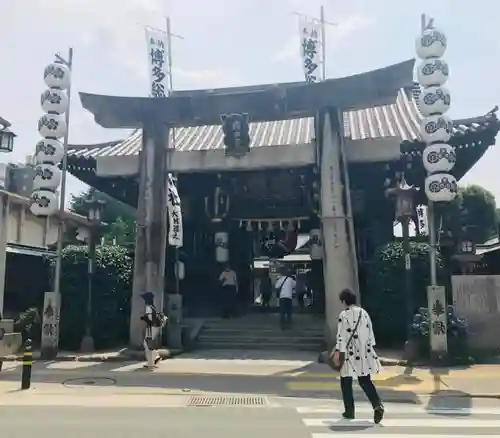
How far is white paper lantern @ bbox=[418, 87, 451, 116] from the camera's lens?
13430mm

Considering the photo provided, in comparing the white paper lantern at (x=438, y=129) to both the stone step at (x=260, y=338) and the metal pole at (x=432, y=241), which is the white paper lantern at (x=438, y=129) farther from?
the stone step at (x=260, y=338)

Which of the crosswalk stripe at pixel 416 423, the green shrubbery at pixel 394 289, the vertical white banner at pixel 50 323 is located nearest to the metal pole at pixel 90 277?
the vertical white banner at pixel 50 323

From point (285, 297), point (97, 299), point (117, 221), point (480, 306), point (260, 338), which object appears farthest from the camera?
point (117, 221)

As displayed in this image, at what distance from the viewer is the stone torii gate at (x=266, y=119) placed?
14.4 metres

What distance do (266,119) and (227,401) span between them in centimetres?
859

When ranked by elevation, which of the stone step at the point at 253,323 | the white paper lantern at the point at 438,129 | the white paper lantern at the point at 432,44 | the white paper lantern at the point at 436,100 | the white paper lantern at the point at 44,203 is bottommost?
the stone step at the point at 253,323

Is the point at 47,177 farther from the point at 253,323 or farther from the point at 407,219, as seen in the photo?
the point at 407,219

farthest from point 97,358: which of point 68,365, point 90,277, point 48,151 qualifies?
point 48,151

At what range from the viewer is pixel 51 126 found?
15.1 meters

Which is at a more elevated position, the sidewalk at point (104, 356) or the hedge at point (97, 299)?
the hedge at point (97, 299)

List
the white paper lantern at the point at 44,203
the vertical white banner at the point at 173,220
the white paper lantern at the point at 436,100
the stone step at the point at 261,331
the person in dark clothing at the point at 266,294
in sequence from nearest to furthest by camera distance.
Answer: the white paper lantern at the point at 436,100
the white paper lantern at the point at 44,203
the vertical white banner at the point at 173,220
the stone step at the point at 261,331
the person in dark clothing at the point at 266,294

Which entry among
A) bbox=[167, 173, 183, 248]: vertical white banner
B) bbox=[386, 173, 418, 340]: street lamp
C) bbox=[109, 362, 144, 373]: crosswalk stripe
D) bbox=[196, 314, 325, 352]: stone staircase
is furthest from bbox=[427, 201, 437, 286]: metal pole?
bbox=[109, 362, 144, 373]: crosswalk stripe

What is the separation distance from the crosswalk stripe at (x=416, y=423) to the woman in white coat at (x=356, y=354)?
0.23 metres

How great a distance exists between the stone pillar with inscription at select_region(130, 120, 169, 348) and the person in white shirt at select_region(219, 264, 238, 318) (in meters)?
3.64
